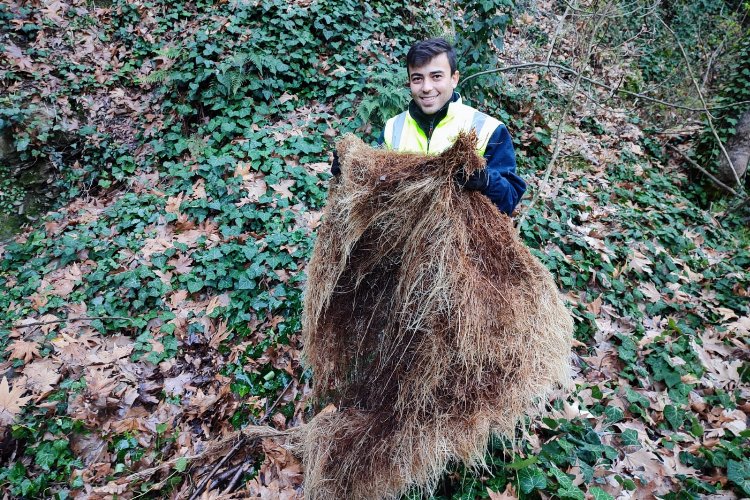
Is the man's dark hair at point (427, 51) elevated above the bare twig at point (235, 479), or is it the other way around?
the man's dark hair at point (427, 51)

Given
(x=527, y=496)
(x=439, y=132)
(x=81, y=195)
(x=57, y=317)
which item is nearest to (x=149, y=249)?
(x=57, y=317)

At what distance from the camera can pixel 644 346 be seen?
3.59 meters

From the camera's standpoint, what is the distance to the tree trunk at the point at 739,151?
6.21 meters

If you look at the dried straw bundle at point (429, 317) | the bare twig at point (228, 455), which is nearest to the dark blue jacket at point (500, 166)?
the dried straw bundle at point (429, 317)

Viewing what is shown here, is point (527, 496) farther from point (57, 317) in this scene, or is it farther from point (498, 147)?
point (57, 317)

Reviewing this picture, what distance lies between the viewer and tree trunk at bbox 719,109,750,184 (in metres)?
6.21

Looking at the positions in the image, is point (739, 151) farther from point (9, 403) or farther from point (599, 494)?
point (9, 403)

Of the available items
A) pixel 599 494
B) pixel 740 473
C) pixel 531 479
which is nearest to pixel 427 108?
pixel 531 479

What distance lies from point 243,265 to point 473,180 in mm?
3054

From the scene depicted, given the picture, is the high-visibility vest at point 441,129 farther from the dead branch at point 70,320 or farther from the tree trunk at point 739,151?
the tree trunk at point 739,151

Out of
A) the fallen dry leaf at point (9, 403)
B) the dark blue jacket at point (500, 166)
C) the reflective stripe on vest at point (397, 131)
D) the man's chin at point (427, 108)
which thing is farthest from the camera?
the fallen dry leaf at point (9, 403)

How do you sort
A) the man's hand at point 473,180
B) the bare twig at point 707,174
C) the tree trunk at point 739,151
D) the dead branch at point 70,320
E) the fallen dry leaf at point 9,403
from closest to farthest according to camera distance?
the man's hand at point 473,180, the fallen dry leaf at point 9,403, the dead branch at point 70,320, the bare twig at point 707,174, the tree trunk at point 739,151

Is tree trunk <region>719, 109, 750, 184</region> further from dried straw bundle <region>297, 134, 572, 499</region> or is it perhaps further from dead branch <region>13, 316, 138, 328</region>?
dead branch <region>13, 316, 138, 328</region>

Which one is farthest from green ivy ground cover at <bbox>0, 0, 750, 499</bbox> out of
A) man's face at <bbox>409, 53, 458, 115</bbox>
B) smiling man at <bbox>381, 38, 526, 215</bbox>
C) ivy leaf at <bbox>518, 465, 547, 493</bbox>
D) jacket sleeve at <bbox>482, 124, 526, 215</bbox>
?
man's face at <bbox>409, 53, 458, 115</bbox>
